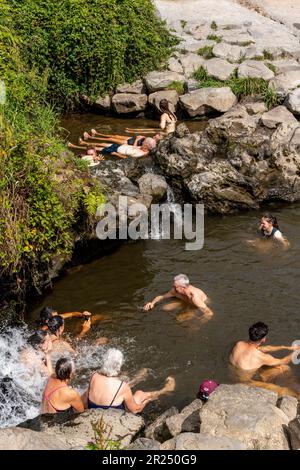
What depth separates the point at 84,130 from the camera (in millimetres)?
18750

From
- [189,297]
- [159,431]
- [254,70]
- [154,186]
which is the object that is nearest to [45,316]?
[189,297]

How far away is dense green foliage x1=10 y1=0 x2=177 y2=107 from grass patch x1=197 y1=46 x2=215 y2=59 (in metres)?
1.69

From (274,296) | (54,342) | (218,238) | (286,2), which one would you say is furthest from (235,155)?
(286,2)

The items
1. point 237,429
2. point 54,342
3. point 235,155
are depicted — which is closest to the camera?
point 237,429

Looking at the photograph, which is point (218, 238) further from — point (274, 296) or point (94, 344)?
point (94, 344)

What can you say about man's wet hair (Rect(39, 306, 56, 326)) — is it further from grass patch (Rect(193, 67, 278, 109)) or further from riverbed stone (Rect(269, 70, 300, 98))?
riverbed stone (Rect(269, 70, 300, 98))

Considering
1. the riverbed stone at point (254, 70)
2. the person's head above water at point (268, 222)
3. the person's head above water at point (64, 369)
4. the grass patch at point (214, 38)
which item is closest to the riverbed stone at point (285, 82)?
the riverbed stone at point (254, 70)

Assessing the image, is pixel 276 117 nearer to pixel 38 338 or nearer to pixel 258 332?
pixel 258 332

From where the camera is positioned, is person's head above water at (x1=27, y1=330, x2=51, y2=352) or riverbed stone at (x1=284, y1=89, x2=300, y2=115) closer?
person's head above water at (x1=27, y1=330, x2=51, y2=352)

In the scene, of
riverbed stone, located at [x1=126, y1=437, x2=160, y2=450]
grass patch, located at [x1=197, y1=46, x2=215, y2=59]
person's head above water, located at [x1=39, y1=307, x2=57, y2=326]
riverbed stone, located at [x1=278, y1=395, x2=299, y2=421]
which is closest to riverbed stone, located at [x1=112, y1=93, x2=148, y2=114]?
grass patch, located at [x1=197, y1=46, x2=215, y2=59]

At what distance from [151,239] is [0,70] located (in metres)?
5.23

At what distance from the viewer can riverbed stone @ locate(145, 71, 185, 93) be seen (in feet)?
65.8

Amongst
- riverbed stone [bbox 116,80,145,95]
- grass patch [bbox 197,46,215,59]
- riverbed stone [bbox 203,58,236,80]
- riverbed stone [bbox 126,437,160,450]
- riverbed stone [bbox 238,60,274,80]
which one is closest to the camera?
riverbed stone [bbox 126,437,160,450]

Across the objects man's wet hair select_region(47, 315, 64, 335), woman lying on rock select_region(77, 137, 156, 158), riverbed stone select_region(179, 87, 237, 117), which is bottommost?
man's wet hair select_region(47, 315, 64, 335)
